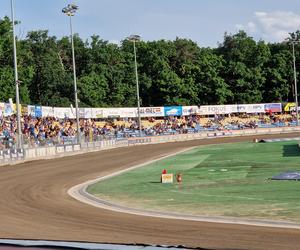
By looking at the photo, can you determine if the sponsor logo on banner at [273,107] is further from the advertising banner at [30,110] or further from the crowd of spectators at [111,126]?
the advertising banner at [30,110]

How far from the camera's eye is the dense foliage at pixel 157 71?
8894cm

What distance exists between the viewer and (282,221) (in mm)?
12227

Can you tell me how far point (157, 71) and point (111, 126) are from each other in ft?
118

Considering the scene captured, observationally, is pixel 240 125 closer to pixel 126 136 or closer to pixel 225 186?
pixel 126 136

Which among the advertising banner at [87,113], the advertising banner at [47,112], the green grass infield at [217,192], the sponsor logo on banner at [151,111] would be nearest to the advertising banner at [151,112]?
the sponsor logo on banner at [151,111]

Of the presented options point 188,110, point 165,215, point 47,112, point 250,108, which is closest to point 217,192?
point 165,215

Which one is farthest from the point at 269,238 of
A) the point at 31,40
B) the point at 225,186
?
the point at 31,40

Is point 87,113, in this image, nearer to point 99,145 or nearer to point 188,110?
point 99,145

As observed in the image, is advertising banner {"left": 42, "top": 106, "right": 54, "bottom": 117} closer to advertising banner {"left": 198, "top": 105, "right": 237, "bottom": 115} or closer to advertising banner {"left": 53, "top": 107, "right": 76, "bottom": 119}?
advertising banner {"left": 53, "top": 107, "right": 76, "bottom": 119}

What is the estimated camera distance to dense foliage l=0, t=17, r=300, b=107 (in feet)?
292

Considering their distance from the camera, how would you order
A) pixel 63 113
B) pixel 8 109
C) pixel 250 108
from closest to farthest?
pixel 8 109, pixel 63 113, pixel 250 108

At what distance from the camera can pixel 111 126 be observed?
68688 mm

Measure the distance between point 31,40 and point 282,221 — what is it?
8976cm

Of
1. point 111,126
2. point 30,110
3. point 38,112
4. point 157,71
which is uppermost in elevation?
point 157,71
